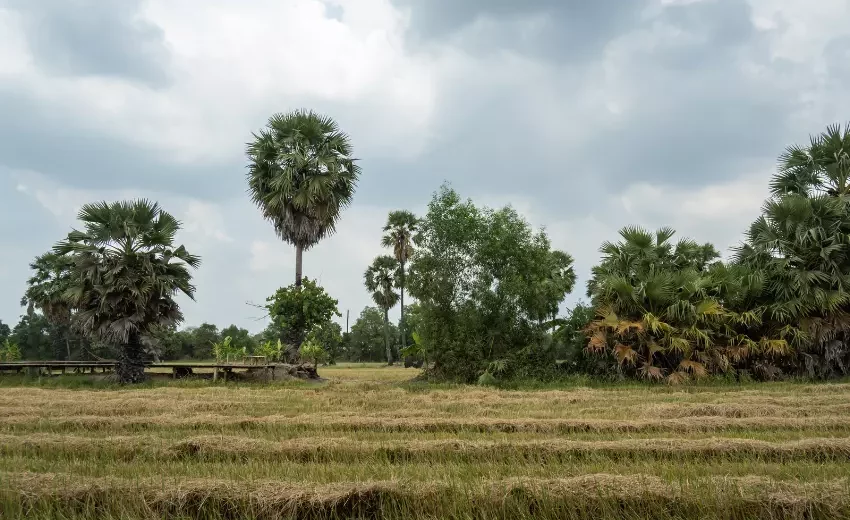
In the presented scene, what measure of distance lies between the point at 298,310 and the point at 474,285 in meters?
7.88

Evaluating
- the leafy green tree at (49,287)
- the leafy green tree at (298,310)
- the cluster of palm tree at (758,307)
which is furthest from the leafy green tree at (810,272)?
the leafy green tree at (49,287)

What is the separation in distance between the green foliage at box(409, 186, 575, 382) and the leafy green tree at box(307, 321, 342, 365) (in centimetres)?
661

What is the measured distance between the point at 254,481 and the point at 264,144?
22.6 metres

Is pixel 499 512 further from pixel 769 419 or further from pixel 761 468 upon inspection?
pixel 769 419

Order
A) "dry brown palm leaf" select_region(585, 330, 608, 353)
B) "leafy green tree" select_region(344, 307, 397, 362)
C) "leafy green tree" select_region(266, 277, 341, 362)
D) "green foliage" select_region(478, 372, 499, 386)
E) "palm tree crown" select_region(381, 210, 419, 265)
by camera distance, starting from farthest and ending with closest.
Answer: "leafy green tree" select_region(344, 307, 397, 362)
"palm tree crown" select_region(381, 210, 419, 265)
"leafy green tree" select_region(266, 277, 341, 362)
"dry brown palm leaf" select_region(585, 330, 608, 353)
"green foliage" select_region(478, 372, 499, 386)

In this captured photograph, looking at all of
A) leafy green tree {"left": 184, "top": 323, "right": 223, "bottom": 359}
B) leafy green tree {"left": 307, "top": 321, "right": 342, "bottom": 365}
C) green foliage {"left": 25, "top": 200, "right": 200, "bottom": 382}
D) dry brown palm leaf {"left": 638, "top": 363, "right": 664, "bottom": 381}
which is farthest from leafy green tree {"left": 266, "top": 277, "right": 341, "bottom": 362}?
leafy green tree {"left": 184, "top": 323, "right": 223, "bottom": 359}

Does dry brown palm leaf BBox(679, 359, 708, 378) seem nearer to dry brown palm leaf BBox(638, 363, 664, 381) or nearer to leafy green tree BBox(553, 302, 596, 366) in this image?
dry brown palm leaf BBox(638, 363, 664, 381)

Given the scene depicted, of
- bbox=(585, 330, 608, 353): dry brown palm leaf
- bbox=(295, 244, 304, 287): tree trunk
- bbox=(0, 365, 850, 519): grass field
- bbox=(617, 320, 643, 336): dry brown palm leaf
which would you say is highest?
bbox=(295, 244, 304, 287): tree trunk

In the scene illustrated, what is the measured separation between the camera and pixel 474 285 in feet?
66.4

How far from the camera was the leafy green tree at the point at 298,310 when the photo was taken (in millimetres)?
24319

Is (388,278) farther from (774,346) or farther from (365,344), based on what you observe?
(774,346)

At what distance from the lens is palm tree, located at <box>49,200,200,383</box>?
1903 cm

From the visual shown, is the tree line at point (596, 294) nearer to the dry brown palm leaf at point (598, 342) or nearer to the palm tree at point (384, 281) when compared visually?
the dry brown palm leaf at point (598, 342)

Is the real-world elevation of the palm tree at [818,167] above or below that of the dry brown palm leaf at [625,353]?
above
